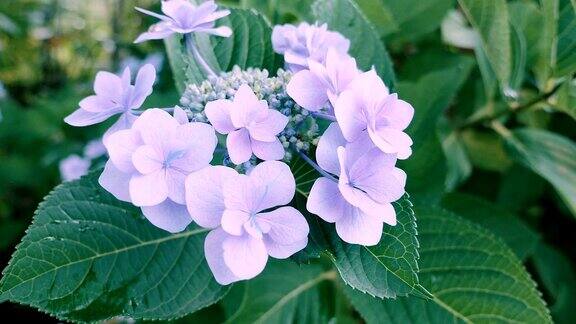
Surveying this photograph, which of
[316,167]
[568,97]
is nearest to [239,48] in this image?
[316,167]

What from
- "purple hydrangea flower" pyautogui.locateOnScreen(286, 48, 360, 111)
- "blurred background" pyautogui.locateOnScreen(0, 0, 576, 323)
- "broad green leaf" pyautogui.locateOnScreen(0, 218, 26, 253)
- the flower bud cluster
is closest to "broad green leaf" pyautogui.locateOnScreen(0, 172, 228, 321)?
the flower bud cluster

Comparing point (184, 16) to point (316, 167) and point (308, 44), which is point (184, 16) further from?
point (316, 167)

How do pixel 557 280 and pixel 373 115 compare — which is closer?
pixel 373 115

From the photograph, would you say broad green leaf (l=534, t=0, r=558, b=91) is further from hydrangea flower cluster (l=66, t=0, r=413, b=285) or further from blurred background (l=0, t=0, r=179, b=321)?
blurred background (l=0, t=0, r=179, b=321)

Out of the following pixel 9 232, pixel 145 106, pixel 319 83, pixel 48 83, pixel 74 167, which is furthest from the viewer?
pixel 48 83

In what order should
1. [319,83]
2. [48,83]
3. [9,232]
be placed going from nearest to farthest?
[319,83] < [9,232] < [48,83]

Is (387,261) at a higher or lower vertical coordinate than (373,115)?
lower

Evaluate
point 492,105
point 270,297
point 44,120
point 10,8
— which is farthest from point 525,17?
point 10,8

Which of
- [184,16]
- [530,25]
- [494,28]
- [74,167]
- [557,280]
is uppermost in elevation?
[184,16]
